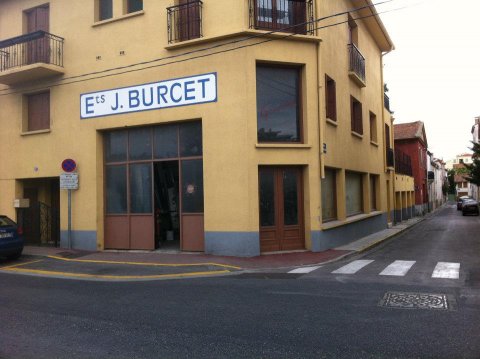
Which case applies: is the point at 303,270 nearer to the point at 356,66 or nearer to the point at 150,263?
the point at 150,263

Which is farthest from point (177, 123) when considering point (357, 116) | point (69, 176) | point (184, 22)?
point (357, 116)

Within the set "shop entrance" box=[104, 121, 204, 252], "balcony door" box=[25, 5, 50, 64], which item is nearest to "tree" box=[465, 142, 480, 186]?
"shop entrance" box=[104, 121, 204, 252]

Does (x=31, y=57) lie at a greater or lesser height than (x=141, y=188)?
greater

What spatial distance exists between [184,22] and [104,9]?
335 cm

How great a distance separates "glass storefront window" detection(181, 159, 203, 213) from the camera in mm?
11750

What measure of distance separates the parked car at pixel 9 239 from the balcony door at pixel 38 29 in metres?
5.56

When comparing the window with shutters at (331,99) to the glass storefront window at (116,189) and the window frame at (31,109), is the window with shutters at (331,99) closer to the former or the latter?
the glass storefront window at (116,189)

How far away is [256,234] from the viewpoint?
36.2 feet

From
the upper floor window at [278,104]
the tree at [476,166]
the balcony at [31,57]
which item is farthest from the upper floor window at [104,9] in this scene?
the tree at [476,166]

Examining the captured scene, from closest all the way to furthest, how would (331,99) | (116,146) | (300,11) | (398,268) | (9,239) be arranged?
1. (398,268)
2. (9,239)
3. (300,11)
4. (116,146)
5. (331,99)

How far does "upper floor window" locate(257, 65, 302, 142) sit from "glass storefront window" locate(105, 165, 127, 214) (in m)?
4.64

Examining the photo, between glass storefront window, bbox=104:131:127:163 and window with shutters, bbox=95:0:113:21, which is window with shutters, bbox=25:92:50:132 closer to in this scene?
glass storefront window, bbox=104:131:127:163

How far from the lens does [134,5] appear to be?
1298cm

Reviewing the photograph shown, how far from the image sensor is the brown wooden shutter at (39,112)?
46.3 feet
